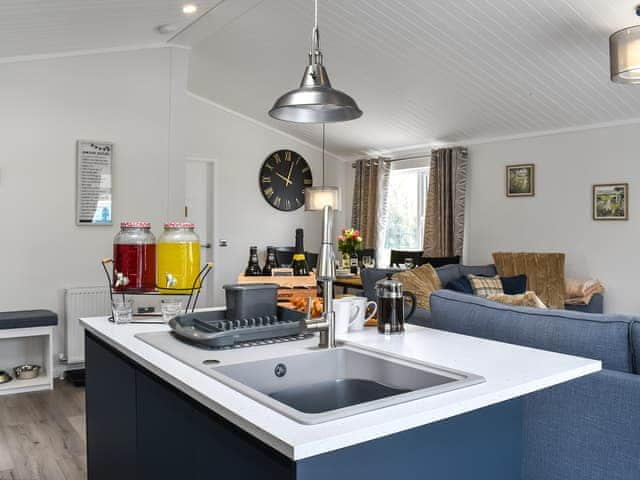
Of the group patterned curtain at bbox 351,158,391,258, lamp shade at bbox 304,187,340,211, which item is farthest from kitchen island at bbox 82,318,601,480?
patterned curtain at bbox 351,158,391,258

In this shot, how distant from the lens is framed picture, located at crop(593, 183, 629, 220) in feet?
18.1

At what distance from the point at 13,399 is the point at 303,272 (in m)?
2.61

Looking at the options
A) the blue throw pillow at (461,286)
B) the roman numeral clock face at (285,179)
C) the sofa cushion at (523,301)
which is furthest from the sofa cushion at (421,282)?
the roman numeral clock face at (285,179)

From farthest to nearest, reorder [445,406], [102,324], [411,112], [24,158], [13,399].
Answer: [411,112] < [24,158] < [13,399] < [102,324] < [445,406]

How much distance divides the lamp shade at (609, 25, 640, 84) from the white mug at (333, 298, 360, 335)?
8.79ft

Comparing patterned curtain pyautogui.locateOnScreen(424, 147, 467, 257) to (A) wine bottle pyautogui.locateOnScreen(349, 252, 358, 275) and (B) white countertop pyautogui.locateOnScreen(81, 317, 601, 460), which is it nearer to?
(A) wine bottle pyautogui.locateOnScreen(349, 252, 358, 275)

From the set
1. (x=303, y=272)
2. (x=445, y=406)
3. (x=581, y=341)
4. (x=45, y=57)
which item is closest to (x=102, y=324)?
(x=303, y=272)

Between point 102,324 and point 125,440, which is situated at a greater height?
point 102,324

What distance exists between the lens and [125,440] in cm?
192

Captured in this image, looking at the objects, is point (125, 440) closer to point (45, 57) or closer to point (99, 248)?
point (99, 248)

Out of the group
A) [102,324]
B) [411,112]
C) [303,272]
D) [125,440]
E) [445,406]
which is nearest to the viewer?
[445,406]

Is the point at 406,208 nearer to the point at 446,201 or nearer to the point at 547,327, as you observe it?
the point at 446,201

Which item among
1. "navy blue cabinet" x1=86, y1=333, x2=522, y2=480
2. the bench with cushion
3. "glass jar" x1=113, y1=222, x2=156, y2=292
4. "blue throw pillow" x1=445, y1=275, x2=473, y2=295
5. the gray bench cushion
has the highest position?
"glass jar" x1=113, y1=222, x2=156, y2=292

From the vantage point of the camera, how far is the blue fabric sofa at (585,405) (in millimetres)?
1824
